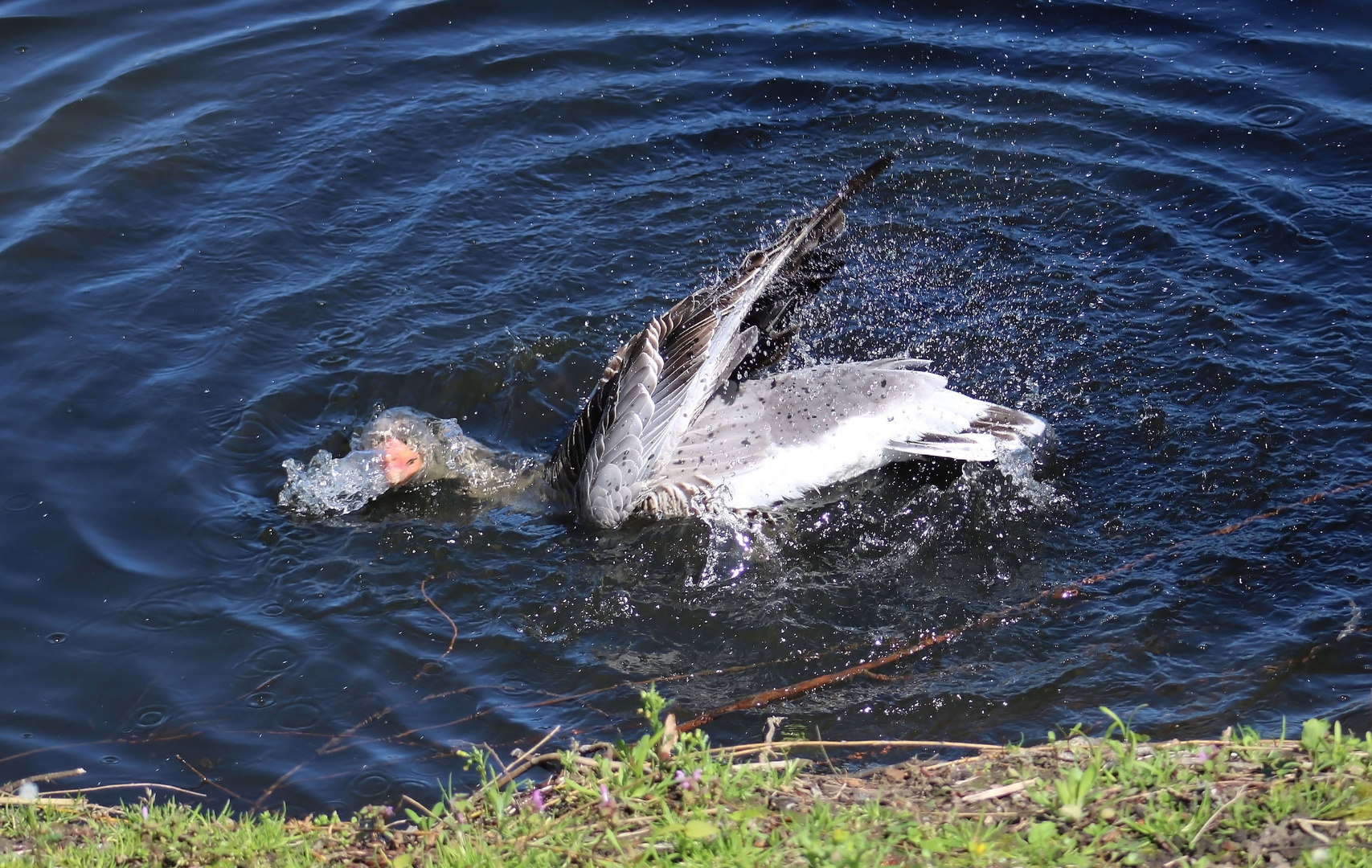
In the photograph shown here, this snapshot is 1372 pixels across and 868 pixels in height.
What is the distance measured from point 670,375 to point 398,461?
1916mm

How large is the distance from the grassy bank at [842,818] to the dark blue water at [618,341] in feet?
3.11

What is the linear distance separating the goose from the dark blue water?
234 millimetres

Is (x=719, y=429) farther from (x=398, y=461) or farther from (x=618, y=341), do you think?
(x=398, y=461)

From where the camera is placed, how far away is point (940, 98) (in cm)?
955

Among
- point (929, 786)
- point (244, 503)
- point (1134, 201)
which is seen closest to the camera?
point (929, 786)

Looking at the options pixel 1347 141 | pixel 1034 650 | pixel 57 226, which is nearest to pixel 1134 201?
pixel 1347 141

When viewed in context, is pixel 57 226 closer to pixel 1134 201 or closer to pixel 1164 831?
pixel 1134 201

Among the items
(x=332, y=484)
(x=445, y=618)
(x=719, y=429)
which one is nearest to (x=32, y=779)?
(x=445, y=618)

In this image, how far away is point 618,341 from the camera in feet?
24.9

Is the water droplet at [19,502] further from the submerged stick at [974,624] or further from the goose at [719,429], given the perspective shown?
the submerged stick at [974,624]

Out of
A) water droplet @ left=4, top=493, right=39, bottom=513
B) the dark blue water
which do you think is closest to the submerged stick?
the dark blue water

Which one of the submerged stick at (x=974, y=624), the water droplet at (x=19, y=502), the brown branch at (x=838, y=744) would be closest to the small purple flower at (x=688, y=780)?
the brown branch at (x=838, y=744)

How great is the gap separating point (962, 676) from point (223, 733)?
3289 millimetres

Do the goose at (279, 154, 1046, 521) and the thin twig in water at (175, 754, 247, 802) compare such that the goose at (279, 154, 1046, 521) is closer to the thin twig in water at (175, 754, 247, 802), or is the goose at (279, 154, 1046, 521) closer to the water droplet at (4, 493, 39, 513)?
the water droplet at (4, 493, 39, 513)
